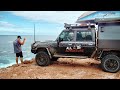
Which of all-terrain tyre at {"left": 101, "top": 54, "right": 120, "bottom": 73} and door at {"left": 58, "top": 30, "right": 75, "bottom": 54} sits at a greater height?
door at {"left": 58, "top": 30, "right": 75, "bottom": 54}

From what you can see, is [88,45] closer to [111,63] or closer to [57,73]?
[111,63]

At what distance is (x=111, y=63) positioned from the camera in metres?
8.06

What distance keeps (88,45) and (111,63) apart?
116 centimetres

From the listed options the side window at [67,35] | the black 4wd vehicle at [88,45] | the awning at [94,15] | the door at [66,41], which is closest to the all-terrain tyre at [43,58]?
the black 4wd vehicle at [88,45]

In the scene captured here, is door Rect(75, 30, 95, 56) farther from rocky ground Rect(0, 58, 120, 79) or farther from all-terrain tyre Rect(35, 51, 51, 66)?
all-terrain tyre Rect(35, 51, 51, 66)

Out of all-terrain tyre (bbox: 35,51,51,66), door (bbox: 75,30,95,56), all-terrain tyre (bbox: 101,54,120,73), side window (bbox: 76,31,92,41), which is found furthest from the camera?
all-terrain tyre (bbox: 35,51,51,66)

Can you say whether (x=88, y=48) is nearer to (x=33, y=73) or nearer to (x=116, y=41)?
(x=116, y=41)

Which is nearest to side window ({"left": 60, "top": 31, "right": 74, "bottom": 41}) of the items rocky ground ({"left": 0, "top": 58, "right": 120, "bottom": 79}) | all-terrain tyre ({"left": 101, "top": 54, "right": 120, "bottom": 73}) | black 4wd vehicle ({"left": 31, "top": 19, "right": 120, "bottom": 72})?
black 4wd vehicle ({"left": 31, "top": 19, "right": 120, "bottom": 72})

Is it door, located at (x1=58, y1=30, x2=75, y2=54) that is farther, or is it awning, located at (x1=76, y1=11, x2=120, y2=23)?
door, located at (x1=58, y1=30, x2=75, y2=54)

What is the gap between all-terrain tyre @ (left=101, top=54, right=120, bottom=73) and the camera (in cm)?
796

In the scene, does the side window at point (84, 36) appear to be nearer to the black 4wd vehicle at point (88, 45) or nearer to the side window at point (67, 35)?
the black 4wd vehicle at point (88, 45)

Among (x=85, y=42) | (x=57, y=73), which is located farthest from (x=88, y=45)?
(x=57, y=73)

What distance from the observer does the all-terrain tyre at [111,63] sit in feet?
26.1
